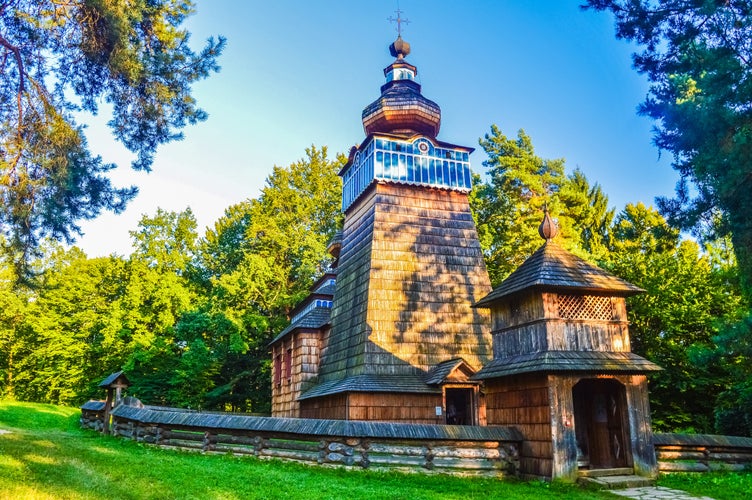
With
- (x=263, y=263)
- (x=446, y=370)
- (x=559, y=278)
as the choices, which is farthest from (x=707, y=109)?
(x=263, y=263)

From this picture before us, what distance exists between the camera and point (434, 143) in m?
21.8

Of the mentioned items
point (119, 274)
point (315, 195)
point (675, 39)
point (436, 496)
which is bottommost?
point (436, 496)

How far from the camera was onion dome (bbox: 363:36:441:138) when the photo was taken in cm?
2248

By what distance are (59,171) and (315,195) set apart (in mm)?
28519

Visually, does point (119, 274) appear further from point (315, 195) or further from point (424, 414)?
point (424, 414)

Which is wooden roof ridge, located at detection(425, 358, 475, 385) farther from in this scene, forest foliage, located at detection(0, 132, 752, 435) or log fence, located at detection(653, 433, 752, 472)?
forest foliage, located at detection(0, 132, 752, 435)

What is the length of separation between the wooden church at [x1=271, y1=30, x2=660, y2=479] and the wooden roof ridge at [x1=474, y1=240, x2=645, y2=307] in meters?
0.05

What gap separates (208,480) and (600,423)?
899cm

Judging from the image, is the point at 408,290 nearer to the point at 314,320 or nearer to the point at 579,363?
the point at 314,320

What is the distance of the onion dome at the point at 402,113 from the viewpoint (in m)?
22.5

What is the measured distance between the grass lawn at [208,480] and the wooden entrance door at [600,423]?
147 cm

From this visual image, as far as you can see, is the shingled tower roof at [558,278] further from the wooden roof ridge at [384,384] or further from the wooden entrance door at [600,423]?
the wooden roof ridge at [384,384]

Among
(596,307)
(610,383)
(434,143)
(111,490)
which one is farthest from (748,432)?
(111,490)

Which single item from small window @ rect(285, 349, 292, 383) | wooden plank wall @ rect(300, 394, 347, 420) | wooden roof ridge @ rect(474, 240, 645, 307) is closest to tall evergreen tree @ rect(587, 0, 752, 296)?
wooden roof ridge @ rect(474, 240, 645, 307)
